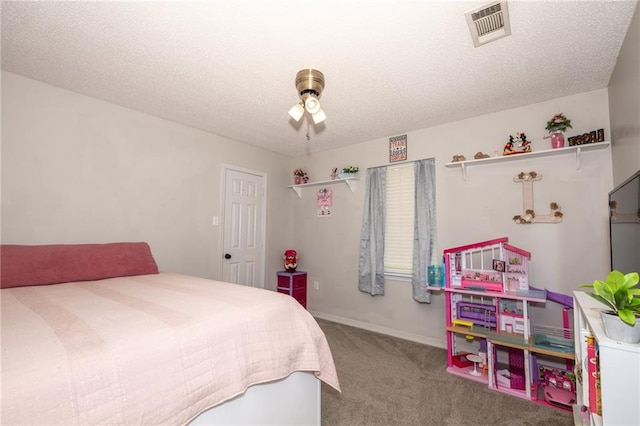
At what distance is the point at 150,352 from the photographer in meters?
0.98

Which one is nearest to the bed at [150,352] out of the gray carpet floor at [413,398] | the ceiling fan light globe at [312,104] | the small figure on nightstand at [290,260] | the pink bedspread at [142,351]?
the pink bedspread at [142,351]

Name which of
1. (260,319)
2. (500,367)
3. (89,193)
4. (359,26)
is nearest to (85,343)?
(260,319)

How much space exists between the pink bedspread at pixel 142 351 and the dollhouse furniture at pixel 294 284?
7.22 ft

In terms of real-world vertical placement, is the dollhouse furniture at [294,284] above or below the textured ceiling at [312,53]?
below

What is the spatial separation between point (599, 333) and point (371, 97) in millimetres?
2197

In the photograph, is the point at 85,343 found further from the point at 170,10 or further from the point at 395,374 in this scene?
the point at 395,374

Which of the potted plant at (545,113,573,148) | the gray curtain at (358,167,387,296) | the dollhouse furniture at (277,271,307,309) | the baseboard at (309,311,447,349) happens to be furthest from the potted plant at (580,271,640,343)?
the dollhouse furniture at (277,271,307,309)

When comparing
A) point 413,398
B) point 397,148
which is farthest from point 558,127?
point 413,398

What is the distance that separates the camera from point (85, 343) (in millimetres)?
941

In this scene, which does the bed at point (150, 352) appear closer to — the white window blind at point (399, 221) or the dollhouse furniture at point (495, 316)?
the dollhouse furniture at point (495, 316)

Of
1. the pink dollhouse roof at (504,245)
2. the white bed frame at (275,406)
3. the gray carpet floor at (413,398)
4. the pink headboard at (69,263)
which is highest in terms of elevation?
the pink dollhouse roof at (504,245)

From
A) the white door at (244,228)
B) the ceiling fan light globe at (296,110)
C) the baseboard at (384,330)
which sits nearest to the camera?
the ceiling fan light globe at (296,110)

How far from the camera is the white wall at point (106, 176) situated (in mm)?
2217

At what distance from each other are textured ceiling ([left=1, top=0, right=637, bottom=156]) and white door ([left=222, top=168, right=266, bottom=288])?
114 centimetres
